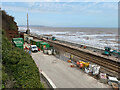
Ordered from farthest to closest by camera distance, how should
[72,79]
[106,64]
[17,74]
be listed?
[106,64] < [72,79] < [17,74]

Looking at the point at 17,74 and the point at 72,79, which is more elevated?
the point at 17,74

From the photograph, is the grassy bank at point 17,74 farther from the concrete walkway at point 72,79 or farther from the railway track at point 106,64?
the railway track at point 106,64

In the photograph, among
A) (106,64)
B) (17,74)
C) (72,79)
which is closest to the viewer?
(17,74)

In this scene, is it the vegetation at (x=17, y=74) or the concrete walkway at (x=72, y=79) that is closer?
the vegetation at (x=17, y=74)

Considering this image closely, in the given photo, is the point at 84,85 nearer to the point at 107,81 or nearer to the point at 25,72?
the point at 107,81

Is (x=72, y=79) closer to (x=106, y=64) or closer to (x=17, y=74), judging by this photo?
(x=17, y=74)

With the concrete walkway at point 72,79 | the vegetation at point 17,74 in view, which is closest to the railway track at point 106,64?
the concrete walkway at point 72,79

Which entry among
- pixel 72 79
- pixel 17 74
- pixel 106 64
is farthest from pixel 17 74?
pixel 106 64

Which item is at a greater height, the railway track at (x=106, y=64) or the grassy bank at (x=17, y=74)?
the grassy bank at (x=17, y=74)

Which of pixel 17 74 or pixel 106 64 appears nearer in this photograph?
pixel 17 74

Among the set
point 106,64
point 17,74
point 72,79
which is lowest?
point 72,79

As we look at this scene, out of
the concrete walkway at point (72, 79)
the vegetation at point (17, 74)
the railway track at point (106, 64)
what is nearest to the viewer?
the vegetation at point (17, 74)

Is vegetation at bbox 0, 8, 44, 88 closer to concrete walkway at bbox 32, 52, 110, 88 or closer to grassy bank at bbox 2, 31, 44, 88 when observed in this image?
grassy bank at bbox 2, 31, 44, 88

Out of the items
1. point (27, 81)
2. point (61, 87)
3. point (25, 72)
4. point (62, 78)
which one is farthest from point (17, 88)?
point (62, 78)
